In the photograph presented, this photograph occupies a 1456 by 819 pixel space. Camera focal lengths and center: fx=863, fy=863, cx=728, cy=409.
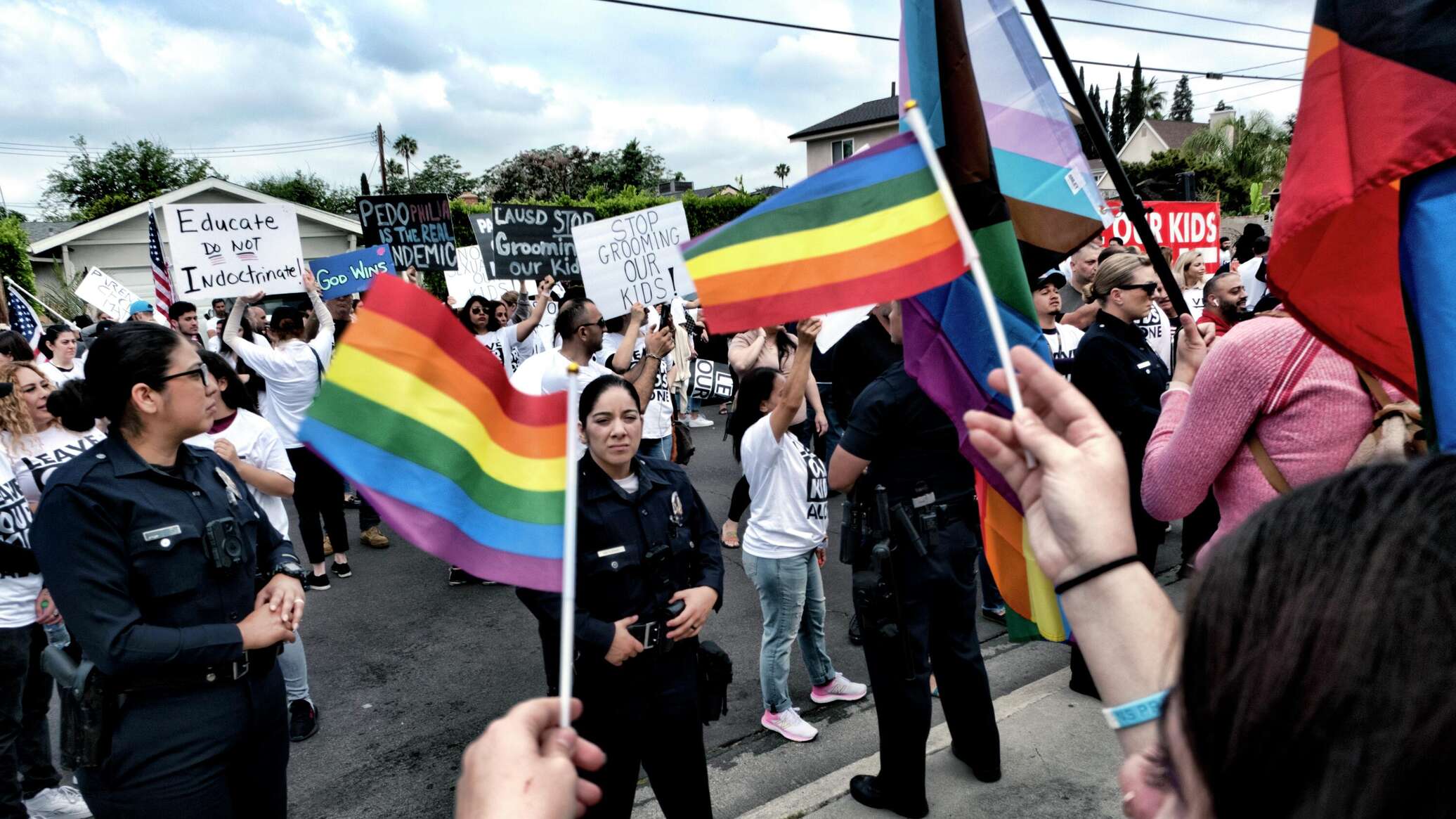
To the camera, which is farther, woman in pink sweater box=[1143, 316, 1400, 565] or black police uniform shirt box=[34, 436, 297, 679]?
black police uniform shirt box=[34, 436, 297, 679]

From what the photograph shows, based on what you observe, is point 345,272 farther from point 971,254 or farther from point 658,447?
point 971,254

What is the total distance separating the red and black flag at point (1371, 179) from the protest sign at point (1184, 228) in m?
7.31

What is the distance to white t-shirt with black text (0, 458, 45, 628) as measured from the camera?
3312 millimetres

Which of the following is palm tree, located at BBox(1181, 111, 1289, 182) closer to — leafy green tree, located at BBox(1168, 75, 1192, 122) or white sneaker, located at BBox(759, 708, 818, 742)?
white sneaker, located at BBox(759, 708, 818, 742)

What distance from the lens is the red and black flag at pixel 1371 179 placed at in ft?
4.92

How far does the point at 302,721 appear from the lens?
438cm

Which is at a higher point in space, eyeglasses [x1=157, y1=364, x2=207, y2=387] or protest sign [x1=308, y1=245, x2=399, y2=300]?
protest sign [x1=308, y1=245, x2=399, y2=300]

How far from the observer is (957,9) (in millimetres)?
2086

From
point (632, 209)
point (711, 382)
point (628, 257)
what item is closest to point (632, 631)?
point (711, 382)

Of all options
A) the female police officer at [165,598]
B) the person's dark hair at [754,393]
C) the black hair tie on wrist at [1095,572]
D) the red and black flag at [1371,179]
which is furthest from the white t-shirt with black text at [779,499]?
the black hair tie on wrist at [1095,572]

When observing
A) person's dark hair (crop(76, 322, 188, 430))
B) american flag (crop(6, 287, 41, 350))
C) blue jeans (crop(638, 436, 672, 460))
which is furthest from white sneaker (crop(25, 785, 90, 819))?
american flag (crop(6, 287, 41, 350))

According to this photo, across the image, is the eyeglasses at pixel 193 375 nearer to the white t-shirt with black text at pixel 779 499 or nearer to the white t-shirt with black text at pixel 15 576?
the white t-shirt with black text at pixel 15 576

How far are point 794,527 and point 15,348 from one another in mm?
5082

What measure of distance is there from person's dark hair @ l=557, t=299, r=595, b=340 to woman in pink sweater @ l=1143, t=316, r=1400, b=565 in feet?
12.3
